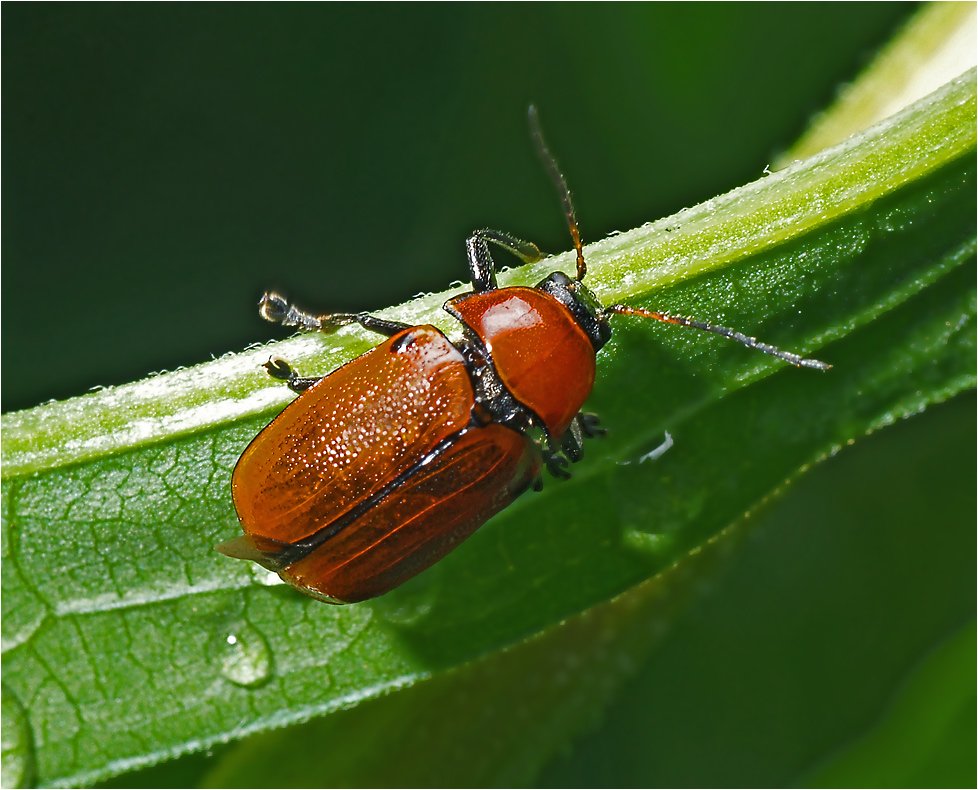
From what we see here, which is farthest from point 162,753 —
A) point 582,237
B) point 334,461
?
point 582,237

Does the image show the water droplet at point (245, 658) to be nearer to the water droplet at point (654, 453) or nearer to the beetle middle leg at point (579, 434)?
the beetle middle leg at point (579, 434)

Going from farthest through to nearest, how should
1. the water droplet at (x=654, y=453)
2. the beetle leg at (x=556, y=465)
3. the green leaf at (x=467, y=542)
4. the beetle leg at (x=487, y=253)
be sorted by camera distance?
the beetle leg at (x=487, y=253) < the beetle leg at (x=556, y=465) < the water droplet at (x=654, y=453) < the green leaf at (x=467, y=542)

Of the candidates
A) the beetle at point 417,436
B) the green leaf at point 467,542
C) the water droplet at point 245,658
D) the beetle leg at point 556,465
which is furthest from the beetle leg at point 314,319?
the water droplet at point 245,658

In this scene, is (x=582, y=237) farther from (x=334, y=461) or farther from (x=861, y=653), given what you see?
(x=861, y=653)

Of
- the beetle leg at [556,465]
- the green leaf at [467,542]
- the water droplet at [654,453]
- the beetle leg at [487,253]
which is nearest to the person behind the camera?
the green leaf at [467,542]

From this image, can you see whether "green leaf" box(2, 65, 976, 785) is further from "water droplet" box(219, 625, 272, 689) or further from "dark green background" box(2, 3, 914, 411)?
"dark green background" box(2, 3, 914, 411)

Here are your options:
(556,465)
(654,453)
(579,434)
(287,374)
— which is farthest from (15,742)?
(654,453)

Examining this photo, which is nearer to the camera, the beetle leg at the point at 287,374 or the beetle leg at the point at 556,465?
the beetle leg at the point at 287,374
